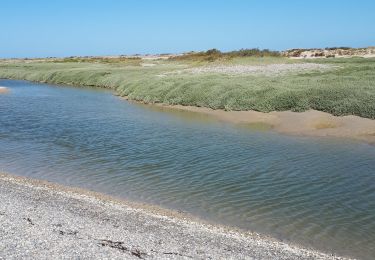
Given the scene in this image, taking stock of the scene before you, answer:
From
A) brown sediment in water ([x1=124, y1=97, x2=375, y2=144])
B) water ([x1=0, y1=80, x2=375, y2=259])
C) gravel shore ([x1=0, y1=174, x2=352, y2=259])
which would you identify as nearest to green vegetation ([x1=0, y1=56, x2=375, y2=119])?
brown sediment in water ([x1=124, y1=97, x2=375, y2=144])

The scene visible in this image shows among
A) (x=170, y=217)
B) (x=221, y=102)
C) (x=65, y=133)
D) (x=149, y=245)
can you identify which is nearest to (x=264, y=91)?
(x=221, y=102)

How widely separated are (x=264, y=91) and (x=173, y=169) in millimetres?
17449

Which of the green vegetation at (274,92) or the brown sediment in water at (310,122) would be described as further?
the green vegetation at (274,92)

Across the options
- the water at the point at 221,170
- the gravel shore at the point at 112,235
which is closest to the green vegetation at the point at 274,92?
the water at the point at 221,170

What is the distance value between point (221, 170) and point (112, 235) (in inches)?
293

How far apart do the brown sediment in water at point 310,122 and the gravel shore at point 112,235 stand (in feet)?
45.4

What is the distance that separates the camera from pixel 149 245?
394 inches

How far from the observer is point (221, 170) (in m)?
17.3

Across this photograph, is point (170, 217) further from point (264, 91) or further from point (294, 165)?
point (264, 91)

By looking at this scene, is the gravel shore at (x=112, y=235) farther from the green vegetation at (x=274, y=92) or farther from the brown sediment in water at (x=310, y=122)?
the green vegetation at (x=274, y=92)

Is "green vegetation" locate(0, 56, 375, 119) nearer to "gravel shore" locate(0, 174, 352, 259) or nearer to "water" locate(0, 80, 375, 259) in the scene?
"water" locate(0, 80, 375, 259)

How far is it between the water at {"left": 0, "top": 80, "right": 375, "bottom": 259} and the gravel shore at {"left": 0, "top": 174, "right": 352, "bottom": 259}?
1.04 meters

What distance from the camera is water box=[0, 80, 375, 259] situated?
1227cm

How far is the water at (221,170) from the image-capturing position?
40.2 ft
